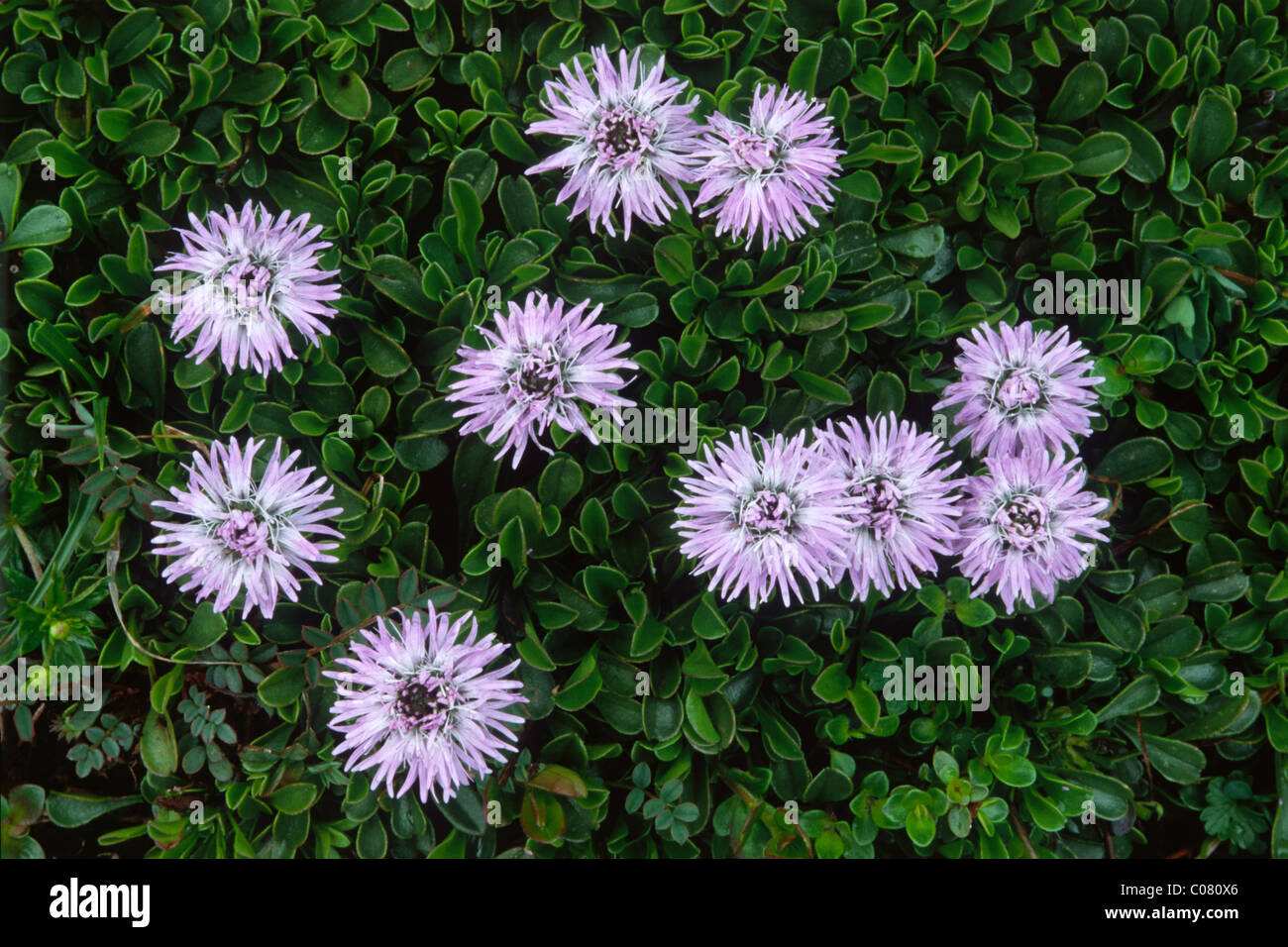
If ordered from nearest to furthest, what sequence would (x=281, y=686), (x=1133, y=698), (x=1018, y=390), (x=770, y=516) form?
(x=770, y=516) → (x=1018, y=390) → (x=281, y=686) → (x=1133, y=698)

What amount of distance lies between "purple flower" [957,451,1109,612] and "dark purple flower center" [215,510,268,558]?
5.41 feet

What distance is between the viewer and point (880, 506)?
2178 millimetres

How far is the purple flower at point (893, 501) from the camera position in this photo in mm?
2164

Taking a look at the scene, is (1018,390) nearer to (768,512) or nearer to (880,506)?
(880,506)

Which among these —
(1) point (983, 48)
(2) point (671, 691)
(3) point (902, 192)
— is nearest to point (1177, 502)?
(3) point (902, 192)

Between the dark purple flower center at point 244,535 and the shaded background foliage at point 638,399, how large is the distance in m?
0.25

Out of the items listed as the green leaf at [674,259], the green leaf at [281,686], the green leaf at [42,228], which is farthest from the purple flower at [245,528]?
the green leaf at [674,259]

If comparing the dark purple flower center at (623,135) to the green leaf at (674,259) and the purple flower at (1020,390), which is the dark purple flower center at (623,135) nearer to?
the green leaf at (674,259)

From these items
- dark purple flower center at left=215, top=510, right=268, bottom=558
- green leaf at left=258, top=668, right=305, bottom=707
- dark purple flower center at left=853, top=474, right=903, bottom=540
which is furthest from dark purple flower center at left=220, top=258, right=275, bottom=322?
dark purple flower center at left=853, top=474, right=903, bottom=540

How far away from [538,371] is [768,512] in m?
0.62

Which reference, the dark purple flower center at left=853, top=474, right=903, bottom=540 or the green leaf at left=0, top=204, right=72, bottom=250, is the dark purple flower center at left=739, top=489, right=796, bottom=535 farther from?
the green leaf at left=0, top=204, right=72, bottom=250

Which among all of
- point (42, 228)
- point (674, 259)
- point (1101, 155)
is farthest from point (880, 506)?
point (42, 228)
